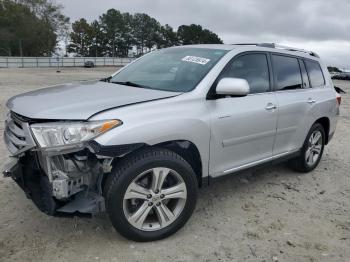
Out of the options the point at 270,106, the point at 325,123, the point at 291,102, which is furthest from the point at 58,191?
the point at 325,123

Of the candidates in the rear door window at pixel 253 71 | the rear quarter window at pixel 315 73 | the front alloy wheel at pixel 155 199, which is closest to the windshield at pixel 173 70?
the rear door window at pixel 253 71

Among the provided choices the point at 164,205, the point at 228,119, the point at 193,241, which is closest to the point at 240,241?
the point at 193,241

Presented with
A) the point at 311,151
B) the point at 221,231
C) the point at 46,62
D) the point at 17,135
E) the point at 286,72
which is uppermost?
the point at 286,72

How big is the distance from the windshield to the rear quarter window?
1.79 meters

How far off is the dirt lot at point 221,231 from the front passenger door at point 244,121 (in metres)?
0.52

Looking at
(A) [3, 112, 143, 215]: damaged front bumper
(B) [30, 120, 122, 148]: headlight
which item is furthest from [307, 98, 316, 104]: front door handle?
(B) [30, 120, 122, 148]: headlight

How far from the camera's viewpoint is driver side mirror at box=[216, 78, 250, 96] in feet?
12.0

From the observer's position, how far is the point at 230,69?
406 centimetres

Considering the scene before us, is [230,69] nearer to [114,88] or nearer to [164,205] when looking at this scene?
[114,88]

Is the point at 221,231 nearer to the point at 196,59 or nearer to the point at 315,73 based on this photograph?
the point at 196,59

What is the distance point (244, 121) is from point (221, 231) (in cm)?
111

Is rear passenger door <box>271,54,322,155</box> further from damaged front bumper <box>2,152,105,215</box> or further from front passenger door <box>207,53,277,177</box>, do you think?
damaged front bumper <box>2,152,105,215</box>

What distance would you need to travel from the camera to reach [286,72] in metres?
4.89

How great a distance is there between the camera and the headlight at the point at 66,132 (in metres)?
2.99
